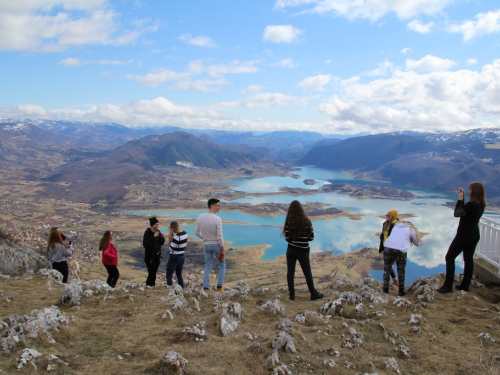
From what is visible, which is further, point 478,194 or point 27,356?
point 478,194

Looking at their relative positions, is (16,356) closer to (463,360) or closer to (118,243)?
(463,360)

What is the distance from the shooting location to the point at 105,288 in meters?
8.62

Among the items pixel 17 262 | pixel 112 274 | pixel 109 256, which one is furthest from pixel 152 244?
pixel 17 262

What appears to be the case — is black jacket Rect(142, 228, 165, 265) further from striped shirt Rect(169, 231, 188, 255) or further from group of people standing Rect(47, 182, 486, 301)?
striped shirt Rect(169, 231, 188, 255)

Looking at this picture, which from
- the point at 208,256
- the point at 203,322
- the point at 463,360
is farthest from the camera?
the point at 208,256

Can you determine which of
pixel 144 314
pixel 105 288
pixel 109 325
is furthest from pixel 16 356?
pixel 105 288

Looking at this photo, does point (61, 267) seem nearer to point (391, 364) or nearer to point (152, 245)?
point (152, 245)

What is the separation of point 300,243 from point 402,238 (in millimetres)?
2684

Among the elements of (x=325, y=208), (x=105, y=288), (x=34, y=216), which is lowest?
(x=34, y=216)

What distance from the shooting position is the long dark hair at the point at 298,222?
7.92 m

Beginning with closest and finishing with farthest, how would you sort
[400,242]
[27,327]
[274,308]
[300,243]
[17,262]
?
[27,327]
[274,308]
[300,243]
[400,242]
[17,262]

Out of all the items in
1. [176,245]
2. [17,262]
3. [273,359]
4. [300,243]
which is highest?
[300,243]

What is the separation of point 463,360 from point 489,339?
1121 millimetres

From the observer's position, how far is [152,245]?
33.1 ft
